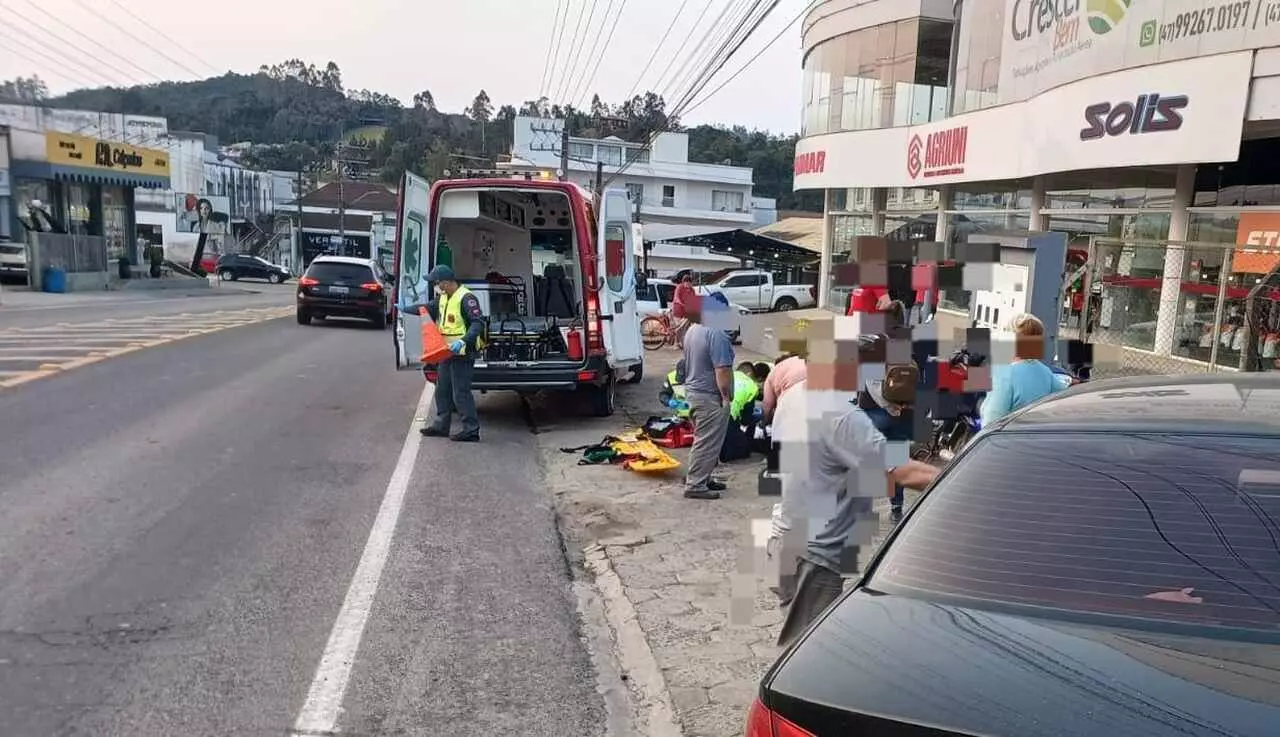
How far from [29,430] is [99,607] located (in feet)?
14.7

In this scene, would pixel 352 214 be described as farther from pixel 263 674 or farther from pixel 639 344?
pixel 263 674

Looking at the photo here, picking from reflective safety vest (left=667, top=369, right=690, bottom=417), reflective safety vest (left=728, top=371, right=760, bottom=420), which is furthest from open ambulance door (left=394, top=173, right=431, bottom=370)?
reflective safety vest (left=728, top=371, right=760, bottom=420)

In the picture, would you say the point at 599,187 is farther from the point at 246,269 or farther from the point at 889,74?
the point at 246,269

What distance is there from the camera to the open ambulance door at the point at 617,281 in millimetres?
9492

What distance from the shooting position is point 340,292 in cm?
1930

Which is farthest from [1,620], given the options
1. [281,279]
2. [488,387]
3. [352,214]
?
[352,214]

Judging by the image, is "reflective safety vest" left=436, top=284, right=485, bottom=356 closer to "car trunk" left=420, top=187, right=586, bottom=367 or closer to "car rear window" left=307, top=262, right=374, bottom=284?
"car trunk" left=420, top=187, right=586, bottom=367

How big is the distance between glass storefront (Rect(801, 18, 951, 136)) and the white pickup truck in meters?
7.32

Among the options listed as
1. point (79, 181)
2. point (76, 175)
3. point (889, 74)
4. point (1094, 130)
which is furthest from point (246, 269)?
point (1094, 130)

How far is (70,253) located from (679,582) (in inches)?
1259

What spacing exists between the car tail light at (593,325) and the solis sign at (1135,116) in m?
8.40

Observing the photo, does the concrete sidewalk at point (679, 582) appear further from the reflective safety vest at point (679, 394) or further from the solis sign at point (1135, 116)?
the solis sign at point (1135, 116)

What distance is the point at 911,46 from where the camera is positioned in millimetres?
22391

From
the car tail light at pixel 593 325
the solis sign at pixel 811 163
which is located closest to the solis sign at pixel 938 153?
the solis sign at pixel 811 163
